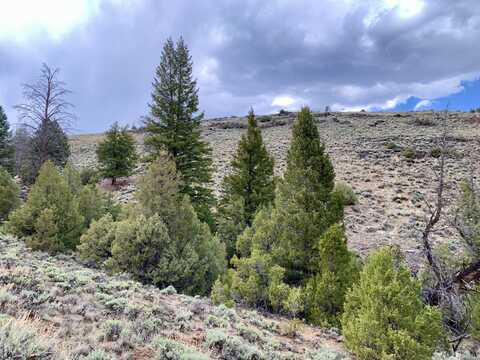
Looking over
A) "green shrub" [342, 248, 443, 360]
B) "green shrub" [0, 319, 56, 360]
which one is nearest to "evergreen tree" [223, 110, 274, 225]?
"green shrub" [342, 248, 443, 360]

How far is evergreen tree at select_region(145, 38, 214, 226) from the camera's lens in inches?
731

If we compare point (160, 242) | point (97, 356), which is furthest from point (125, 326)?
point (160, 242)

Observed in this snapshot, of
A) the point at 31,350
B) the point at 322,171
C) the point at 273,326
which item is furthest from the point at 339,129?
the point at 31,350

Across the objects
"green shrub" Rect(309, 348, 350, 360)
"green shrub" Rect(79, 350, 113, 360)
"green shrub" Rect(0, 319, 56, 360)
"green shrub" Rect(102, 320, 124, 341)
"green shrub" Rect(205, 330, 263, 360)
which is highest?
"green shrub" Rect(0, 319, 56, 360)

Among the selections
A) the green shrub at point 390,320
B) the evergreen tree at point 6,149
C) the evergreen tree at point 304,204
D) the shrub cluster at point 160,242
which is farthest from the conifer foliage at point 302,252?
the evergreen tree at point 6,149

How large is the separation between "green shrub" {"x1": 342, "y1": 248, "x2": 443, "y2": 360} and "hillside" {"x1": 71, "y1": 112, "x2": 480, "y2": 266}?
2.91 m

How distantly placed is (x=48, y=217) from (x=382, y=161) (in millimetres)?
36046

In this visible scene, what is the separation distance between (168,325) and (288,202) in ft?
19.7

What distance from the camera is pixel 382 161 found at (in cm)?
3847

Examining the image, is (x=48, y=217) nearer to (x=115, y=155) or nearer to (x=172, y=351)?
(x=172, y=351)

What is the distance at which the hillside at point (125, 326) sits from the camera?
4.27 m

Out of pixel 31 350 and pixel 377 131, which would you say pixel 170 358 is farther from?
pixel 377 131

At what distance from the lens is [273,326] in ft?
25.7

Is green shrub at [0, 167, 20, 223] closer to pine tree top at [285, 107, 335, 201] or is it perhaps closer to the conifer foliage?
the conifer foliage
